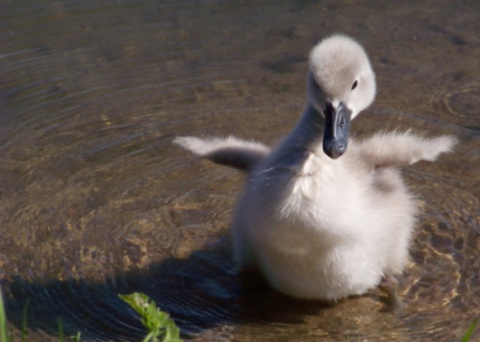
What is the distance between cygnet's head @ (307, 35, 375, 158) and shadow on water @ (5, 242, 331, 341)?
0.96 metres

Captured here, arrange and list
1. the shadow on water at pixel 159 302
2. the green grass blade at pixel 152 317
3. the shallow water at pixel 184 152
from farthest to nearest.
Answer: the shallow water at pixel 184 152 → the shadow on water at pixel 159 302 → the green grass blade at pixel 152 317

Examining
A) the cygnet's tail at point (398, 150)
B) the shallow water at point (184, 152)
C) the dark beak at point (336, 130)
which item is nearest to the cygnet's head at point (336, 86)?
the dark beak at point (336, 130)

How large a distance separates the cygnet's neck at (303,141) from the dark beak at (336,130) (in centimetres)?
13

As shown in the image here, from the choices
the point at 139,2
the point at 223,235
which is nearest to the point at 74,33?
the point at 139,2

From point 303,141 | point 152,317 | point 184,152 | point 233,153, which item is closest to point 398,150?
point 303,141

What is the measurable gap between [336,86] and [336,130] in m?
0.22

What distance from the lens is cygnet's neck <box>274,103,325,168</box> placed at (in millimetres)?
3729

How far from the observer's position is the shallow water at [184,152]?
13.5 ft

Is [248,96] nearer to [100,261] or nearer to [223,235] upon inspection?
[223,235]

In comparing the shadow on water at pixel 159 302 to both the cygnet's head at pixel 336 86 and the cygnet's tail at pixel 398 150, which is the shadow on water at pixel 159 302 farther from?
the cygnet's head at pixel 336 86

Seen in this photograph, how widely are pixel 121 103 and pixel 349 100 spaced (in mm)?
2486

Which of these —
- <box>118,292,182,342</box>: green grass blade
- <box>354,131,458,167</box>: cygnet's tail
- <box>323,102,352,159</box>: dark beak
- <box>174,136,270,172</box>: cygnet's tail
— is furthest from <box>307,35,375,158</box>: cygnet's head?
<box>118,292,182,342</box>: green grass blade

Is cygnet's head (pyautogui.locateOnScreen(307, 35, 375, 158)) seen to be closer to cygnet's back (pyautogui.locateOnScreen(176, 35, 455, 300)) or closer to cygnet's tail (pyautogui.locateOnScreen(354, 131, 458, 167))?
cygnet's back (pyautogui.locateOnScreen(176, 35, 455, 300))

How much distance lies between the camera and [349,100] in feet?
12.5
